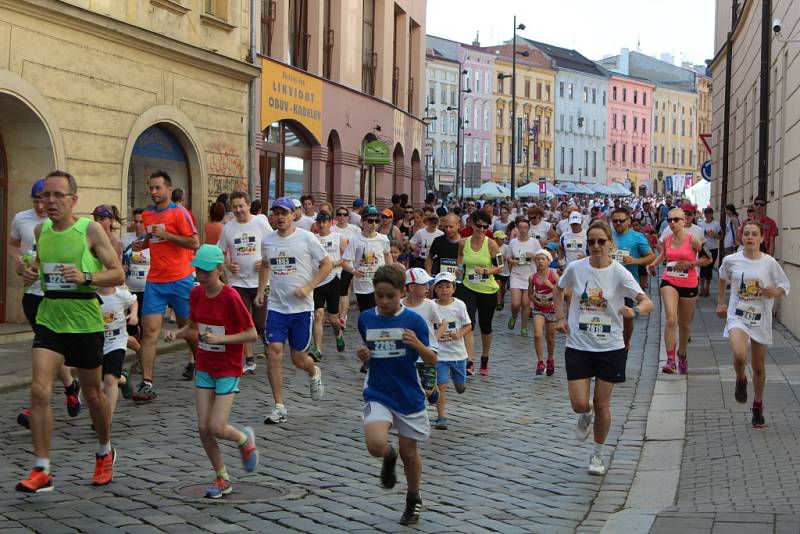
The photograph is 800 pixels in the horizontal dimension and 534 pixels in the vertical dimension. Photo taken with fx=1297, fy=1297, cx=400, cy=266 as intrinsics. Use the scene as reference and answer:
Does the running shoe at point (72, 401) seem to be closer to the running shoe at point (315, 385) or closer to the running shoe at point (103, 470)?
the running shoe at point (315, 385)

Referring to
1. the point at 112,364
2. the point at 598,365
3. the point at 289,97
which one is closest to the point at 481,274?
the point at 598,365

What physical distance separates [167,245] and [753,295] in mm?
5195

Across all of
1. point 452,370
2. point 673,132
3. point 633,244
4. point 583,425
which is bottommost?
point 583,425

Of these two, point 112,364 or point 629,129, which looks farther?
point 629,129

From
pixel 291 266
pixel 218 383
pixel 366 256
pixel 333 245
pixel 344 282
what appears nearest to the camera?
pixel 218 383

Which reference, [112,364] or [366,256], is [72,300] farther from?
[366,256]

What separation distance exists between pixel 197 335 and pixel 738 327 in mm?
4734

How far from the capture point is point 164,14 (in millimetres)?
20281

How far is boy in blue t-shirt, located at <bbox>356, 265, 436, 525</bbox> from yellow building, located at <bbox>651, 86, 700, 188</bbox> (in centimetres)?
12832

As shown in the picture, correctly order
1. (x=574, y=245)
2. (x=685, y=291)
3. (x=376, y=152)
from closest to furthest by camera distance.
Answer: (x=685, y=291)
(x=574, y=245)
(x=376, y=152)

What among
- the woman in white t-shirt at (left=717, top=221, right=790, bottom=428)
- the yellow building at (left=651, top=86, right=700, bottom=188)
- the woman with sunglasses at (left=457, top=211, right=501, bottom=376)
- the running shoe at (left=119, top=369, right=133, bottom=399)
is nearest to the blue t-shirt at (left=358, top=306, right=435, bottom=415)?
the woman in white t-shirt at (left=717, top=221, right=790, bottom=428)

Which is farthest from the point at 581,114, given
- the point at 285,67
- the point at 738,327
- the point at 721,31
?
the point at 738,327

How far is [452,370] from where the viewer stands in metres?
10.8

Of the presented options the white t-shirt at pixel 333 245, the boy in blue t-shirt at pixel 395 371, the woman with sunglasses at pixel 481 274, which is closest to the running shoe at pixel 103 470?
the boy in blue t-shirt at pixel 395 371
